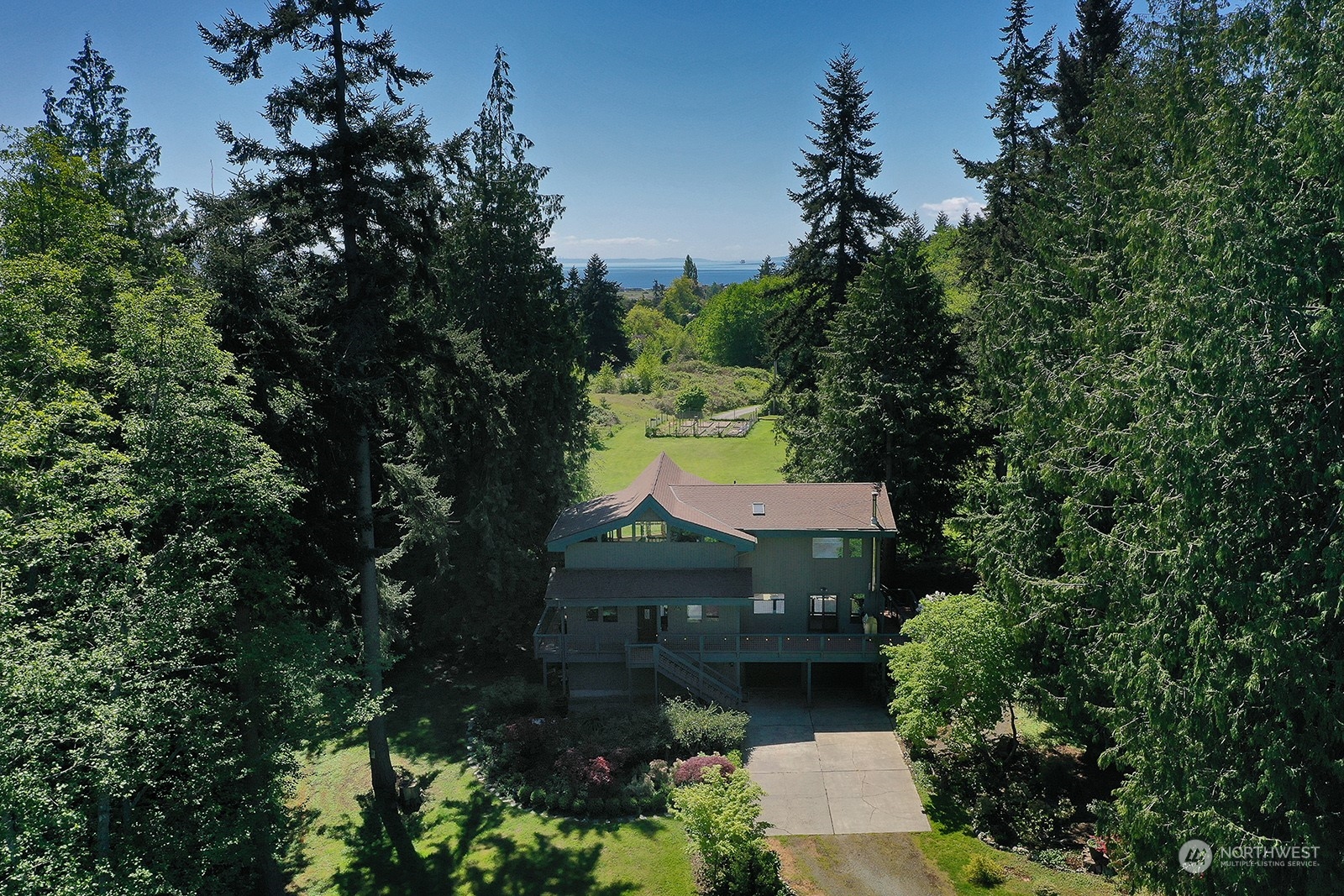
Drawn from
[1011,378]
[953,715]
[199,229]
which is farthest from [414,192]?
[953,715]

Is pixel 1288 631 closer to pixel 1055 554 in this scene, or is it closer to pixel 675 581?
pixel 1055 554

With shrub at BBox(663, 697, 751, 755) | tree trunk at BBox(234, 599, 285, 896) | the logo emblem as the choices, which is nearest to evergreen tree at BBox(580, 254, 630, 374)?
shrub at BBox(663, 697, 751, 755)

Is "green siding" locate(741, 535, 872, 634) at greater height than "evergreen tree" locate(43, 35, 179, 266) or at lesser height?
lesser

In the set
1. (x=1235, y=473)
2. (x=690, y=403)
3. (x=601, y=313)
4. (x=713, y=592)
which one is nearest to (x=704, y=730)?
(x=713, y=592)

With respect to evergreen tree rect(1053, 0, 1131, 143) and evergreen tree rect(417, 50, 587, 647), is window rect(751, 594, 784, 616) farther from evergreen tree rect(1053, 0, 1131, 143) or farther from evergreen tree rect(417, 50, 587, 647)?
evergreen tree rect(1053, 0, 1131, 143)

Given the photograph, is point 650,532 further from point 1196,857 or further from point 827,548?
point 1196,857
